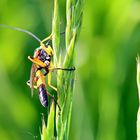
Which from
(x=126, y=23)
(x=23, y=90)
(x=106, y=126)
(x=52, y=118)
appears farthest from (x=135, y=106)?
(x=52, y=118)

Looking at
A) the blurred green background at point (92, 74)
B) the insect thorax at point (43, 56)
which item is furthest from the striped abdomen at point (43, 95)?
the blurred green background at point (92, 74)

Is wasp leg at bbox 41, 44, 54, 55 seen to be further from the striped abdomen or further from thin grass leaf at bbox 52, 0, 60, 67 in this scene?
thin grass leaf at bbox 52, 0, 60, 67

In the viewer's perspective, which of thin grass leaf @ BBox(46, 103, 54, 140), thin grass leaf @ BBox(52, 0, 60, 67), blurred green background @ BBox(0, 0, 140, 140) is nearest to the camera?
thin grass leaf @ BBox(46, 103, 54, 140)

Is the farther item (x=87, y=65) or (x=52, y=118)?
(x=87, y=65)

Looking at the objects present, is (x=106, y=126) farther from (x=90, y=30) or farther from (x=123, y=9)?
(x=123, y=9)

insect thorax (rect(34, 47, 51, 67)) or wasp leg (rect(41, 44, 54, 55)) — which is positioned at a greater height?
wasp leg (rect(41, 44, 54, 55))

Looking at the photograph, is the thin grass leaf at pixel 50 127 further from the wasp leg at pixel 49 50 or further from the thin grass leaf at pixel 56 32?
the wasp leg at pixel 49 50

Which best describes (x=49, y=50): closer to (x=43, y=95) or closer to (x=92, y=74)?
(x=43, y=95)

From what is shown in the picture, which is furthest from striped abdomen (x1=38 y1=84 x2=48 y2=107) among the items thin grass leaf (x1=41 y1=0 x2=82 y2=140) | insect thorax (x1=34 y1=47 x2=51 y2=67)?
thin grass leaf (x1=41 y1=0 x2=82 y2=140)

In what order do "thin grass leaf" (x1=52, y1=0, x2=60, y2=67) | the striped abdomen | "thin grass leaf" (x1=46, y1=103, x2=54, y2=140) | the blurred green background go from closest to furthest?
"thin grass leaf" (x1=46, y1=103, x2=54, y2=140) → "thin grass leaf" (x1=52, y1=0, x2=60, y2=67) → the striped abdomen → the blurred green background
